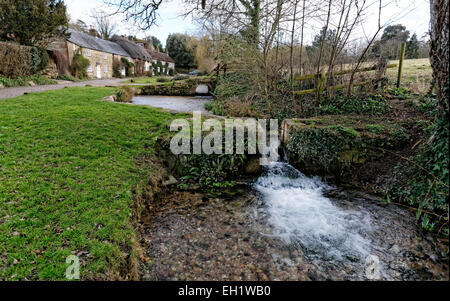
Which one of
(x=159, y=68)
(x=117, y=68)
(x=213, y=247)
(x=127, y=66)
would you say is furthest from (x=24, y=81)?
(x=159, y=68)

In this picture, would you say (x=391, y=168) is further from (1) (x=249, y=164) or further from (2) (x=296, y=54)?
(2) (x=296, y=54)

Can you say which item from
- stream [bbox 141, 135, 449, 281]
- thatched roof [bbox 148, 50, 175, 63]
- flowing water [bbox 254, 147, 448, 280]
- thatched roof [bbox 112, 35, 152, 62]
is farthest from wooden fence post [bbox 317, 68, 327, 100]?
thatched roof [bbox 148, 50, 175, 63]

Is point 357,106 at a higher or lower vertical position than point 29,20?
lower

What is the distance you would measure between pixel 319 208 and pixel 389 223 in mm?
1183

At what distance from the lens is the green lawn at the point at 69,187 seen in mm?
2875

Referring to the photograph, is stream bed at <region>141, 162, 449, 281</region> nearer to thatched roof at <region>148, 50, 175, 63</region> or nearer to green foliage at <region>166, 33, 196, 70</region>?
thatched roof at <region>148, 50, 175, 63</region>

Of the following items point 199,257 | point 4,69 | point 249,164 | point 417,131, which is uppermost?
point 4,69

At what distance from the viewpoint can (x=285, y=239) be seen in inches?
149

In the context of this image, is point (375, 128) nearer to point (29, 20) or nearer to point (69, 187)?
point (69, 187)

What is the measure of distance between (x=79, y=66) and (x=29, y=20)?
23.7 feet

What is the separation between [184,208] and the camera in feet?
15.3

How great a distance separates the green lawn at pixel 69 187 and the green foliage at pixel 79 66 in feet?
62.7

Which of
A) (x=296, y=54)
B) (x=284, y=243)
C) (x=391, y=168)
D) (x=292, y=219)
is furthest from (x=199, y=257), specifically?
(x=296, y=54)

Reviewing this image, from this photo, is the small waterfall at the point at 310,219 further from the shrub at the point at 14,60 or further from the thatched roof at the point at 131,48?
the thatched roof at the point at 131,48
